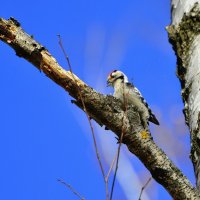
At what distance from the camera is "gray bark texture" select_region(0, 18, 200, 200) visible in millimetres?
2459

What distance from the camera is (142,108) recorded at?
10.5 ft

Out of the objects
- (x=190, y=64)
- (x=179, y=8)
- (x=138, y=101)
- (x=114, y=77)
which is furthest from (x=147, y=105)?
(x=114, y=77)

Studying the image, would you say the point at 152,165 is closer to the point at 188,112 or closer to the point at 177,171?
the point at 177,171

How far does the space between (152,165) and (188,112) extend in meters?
0.55

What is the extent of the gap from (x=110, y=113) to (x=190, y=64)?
2.16 ft

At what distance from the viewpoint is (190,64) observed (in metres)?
3.04

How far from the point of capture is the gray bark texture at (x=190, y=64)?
276 cm

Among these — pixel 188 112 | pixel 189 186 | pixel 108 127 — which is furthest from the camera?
pixel 188 112

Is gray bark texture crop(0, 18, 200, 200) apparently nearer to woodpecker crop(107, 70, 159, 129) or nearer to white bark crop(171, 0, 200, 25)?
woodpecker crop(107, 70, 159, 129)

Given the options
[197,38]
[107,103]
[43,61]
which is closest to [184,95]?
[197,38]

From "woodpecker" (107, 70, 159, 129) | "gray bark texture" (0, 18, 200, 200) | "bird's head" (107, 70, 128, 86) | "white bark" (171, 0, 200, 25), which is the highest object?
"bird's head" (107, 70, 128, 86)

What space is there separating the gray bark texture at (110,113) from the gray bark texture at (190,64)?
0.77 ft

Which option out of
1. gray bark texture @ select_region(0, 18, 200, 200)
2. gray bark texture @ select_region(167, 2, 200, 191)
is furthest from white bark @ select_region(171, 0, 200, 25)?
gray bark texture @ select_region(0, 18, 200, 200)

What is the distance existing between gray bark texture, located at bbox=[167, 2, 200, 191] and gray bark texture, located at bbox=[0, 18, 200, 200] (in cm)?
24
